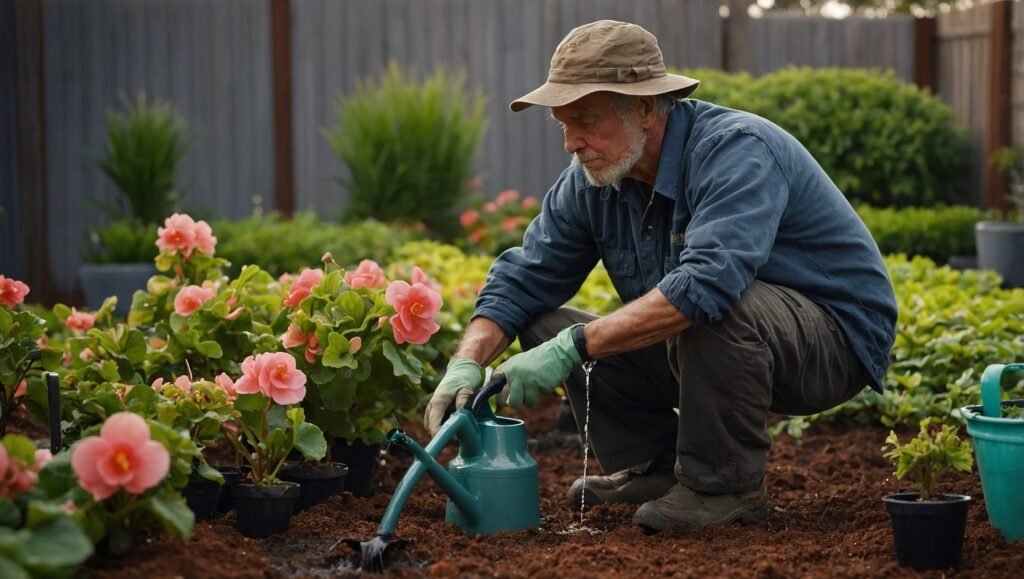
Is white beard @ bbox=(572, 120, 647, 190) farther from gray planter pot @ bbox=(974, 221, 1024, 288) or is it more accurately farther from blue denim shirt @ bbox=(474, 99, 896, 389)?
gray planter pot @ bbox=(974, 221, 1024, 288)

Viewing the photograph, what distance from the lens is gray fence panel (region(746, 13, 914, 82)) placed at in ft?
33.0

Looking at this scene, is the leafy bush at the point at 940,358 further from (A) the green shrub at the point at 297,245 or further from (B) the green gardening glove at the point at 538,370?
(A) the green shrub at the point at 297,245

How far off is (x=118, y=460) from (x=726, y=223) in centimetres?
142

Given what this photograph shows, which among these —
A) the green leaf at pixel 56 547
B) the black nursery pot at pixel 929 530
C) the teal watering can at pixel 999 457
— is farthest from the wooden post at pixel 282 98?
the green leaf at pixel 56 547

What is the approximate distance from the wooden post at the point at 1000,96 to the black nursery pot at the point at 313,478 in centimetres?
673

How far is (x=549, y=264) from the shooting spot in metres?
3.44

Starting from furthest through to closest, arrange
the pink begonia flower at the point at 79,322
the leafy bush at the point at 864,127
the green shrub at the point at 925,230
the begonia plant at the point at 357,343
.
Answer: the leafy bush at the point at 864,127 → the green shrub at the point at 925,230 → the pink begonia flower at the point at 79,322 → the begonia plant at the point at 357,343

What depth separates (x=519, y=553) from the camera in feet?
9.05

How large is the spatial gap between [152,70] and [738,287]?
21.7 ft

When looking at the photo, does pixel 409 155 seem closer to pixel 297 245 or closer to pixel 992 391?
pixel 297 245

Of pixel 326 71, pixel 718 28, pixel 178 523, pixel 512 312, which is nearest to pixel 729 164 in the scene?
pixel 512 312

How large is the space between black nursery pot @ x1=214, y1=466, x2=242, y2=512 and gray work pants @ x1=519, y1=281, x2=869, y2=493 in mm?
837

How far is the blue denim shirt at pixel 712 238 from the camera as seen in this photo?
2900 mm

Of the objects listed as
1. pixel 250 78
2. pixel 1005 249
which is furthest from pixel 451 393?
pixel 250 78
